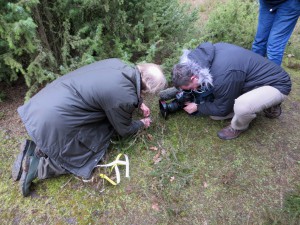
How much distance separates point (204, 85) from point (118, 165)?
142 cm

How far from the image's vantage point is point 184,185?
116 inches

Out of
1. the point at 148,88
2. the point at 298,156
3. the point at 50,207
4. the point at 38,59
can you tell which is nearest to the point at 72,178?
the point at 50,207

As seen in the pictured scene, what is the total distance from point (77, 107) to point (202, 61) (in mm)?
1481

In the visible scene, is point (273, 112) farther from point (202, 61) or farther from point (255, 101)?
point (202, 61)

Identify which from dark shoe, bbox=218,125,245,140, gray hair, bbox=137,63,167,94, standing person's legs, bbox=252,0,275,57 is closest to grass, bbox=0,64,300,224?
dark shoe, bbox=218,125,245,140

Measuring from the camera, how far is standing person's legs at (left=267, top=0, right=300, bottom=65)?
3309 mm

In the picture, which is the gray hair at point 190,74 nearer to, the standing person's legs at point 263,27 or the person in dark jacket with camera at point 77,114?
the person in dark jacket with camera at point 77,114

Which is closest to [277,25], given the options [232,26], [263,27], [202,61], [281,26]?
[281,26]

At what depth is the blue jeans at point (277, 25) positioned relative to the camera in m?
3.33

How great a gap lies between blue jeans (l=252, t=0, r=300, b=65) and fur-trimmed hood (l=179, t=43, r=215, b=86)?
1.13 m

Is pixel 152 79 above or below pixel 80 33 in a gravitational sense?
below

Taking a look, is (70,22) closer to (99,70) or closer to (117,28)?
(117,28)

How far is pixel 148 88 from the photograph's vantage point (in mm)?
2883

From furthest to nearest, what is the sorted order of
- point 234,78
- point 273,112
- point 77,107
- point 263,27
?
point 263,27 → point 273,112 → point 234,78 → point 77,107
